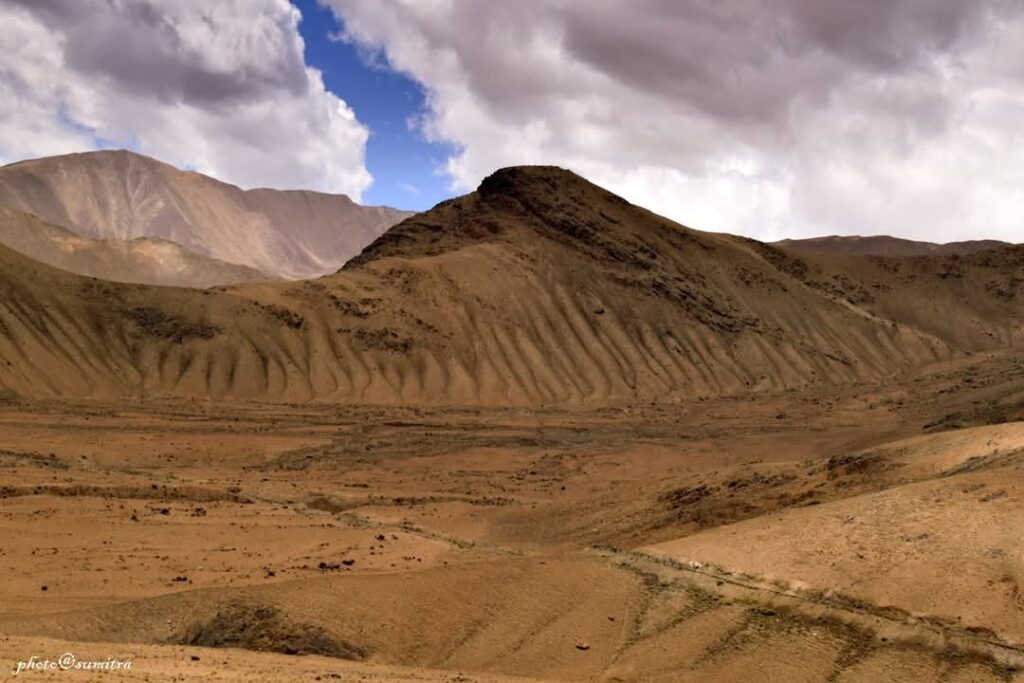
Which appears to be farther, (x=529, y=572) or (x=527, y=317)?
(x=527, y=317)

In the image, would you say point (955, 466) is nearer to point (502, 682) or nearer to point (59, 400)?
point (502, 682)

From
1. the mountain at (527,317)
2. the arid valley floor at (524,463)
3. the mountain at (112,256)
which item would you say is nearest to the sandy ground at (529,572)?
the arid valley floor at (524,463)

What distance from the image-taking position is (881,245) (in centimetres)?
18362

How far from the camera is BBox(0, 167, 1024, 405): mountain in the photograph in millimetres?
59281

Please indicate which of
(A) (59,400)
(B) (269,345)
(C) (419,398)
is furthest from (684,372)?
(A) (59,400)

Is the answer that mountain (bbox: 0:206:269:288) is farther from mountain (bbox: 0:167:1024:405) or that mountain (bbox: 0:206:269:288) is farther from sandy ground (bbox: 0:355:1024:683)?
sandy ground (bbox: 0:355:1024:683)

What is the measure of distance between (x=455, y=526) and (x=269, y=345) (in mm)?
37068

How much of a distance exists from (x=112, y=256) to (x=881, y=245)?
14975 cm

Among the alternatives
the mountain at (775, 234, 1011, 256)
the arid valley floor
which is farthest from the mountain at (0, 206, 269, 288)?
the mountain at (775, 234, 1011, 256)

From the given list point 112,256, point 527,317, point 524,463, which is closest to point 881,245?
point 527,317

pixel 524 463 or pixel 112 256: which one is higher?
pixel 112 256

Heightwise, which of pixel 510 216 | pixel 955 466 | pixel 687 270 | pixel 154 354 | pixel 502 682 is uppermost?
pixel 510 216

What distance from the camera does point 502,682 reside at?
45.6 feet

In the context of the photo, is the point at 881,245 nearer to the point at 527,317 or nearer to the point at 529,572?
the point at 527,317
